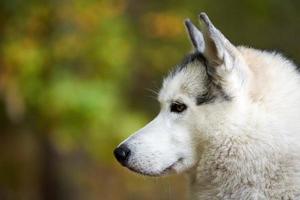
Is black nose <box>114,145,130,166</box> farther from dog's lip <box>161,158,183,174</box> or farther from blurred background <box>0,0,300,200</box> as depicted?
blurred background <box>0,0,300,200</box>

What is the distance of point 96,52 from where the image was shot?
11586 millimetres

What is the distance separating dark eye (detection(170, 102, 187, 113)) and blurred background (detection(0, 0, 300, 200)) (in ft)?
16.8

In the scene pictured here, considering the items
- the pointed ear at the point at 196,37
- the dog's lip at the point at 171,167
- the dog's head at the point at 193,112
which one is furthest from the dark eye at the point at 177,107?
the pointed ear at the point at 196,37

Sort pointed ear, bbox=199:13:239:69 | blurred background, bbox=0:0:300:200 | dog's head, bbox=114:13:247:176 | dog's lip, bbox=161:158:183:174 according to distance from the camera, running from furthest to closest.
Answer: blurred background, bbox=0:0:300:200 < dog's lip, bbox=161:158:183:174 < dog's head, bbox=114:13:247:176 < pointed ear, bbox=199:13:239:69

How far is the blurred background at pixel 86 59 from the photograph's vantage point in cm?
1115

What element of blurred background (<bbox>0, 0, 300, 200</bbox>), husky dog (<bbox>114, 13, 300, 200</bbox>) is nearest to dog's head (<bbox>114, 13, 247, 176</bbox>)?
husky dog (<bbox>114, 13, 300, 200</bbox>)

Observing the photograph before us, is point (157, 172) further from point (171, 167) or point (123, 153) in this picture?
point (123, 153)

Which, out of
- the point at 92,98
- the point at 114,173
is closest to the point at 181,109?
the point at 92,98

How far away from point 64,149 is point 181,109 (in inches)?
284

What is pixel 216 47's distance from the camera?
488 cm

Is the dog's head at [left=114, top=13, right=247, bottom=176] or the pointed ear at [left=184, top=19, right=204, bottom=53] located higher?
the pointed ear at [left=184, top=19, right=204, bottom=53]

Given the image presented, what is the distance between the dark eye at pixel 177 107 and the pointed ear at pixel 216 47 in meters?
0.33

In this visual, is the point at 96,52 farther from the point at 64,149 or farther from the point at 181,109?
the point at 181,109

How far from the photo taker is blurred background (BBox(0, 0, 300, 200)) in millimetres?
11148
